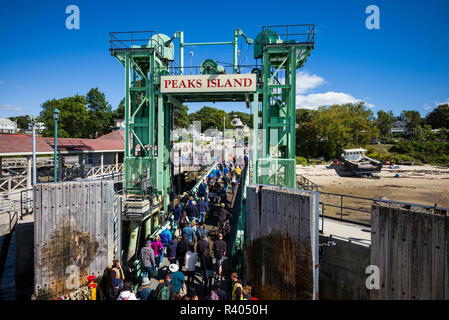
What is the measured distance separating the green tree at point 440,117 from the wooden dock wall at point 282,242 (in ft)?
314

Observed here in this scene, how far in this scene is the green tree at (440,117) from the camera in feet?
252

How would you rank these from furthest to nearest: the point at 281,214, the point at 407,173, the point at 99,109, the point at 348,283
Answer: the point at 99,109, the point at 407,173, the point at 348,283, the point at 281,214

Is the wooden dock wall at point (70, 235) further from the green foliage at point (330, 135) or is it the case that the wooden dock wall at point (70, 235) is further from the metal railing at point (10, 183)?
the green foliage at point (330, 135)

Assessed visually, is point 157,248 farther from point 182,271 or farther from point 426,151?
point 426,151

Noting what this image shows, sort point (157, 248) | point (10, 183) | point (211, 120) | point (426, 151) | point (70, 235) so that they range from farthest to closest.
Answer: point (211, 120) < point (426, 151) < point (10, 183) < point (157, 248) < point (70, 235)

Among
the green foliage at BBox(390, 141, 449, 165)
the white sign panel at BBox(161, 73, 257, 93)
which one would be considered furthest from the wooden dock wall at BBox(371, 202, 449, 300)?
the green foliage at BBox(390, 141, 449, 165)

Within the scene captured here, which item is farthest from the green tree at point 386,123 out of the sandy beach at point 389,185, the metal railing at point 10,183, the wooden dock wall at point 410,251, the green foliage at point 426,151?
the metal railing at point 10,183

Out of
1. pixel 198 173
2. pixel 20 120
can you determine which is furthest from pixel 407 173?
pixel 20 120

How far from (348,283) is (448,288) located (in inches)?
127

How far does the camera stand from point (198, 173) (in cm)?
2909

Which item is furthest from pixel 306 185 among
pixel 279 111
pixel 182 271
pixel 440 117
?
pixel 440 117

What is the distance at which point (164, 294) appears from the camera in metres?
5.31

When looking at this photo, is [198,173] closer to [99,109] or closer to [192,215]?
[192,215]

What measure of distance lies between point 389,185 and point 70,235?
102 feet
